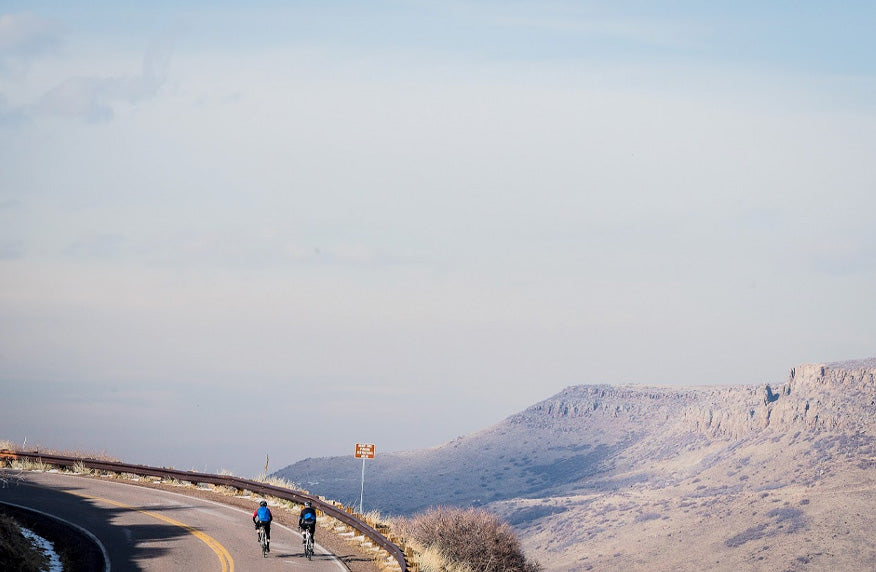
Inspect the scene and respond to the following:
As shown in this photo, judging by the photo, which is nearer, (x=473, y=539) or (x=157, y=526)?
(x=157, y=526)

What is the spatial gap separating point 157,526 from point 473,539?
18.1 m

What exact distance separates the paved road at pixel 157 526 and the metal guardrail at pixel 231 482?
4.72 feet

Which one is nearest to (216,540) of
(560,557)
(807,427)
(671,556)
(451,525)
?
(451,525)

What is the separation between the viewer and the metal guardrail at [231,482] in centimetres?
2866

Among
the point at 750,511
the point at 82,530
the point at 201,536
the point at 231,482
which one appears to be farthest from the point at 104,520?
the point at 750,511

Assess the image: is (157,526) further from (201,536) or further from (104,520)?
(201,536)

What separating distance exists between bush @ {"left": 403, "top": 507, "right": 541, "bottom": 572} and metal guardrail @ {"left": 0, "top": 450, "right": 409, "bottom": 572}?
22.2ft

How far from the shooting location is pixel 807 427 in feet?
614

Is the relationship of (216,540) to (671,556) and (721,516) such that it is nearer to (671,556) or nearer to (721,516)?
(671,556)

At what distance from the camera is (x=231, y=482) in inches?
1463

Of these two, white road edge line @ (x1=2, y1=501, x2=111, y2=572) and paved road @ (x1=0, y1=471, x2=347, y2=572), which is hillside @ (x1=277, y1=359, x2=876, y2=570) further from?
white road edge line @ (x1=2, y1=501, x2=111, y2=572)

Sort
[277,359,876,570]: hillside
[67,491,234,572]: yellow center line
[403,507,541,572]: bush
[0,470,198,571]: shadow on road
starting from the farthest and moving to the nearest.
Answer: [277,359,876,570]: hillside, [403,507,541,572]: bush, [0,470,198,571]: shadow on road, [67,491,234,572]: yellow center line

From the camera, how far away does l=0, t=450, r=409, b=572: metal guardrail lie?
94.0 ft

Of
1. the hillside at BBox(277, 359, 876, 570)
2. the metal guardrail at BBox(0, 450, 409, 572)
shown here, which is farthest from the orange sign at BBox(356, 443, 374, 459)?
the hillside at BBox(277, 359, 876, 570)
